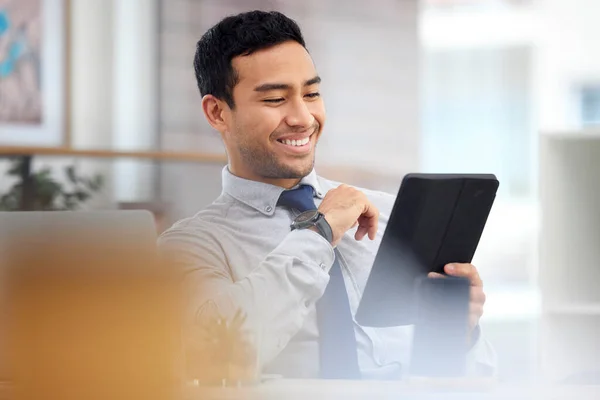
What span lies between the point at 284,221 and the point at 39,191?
5.44 ft

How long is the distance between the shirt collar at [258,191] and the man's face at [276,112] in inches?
0.9

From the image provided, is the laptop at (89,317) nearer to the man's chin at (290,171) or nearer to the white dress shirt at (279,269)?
the white dress shirt at (279,269)

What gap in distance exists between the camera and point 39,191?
2916mm

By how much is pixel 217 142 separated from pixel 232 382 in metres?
2.40

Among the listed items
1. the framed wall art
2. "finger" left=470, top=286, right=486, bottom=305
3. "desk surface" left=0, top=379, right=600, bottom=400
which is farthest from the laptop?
the framed wall art

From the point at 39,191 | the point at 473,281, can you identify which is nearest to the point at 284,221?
the point at 473,281

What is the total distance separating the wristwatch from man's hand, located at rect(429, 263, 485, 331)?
23 centimetres

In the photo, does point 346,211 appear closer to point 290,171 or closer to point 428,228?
point 290,171

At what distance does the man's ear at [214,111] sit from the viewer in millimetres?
1420

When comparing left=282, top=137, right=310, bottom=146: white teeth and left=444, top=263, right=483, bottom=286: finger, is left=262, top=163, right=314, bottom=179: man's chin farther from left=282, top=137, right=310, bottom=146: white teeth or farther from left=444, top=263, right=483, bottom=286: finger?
left=444, top=263, right=483, bottom=286: finger

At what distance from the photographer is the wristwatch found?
4.31 ft

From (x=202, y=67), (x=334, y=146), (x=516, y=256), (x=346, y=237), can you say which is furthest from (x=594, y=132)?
(x=516, y=256)

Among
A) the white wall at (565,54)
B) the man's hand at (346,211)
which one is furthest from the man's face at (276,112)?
the white wall at (565,54)

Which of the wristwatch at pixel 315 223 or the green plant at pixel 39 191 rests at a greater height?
the wristwatch at pixel 315 223
